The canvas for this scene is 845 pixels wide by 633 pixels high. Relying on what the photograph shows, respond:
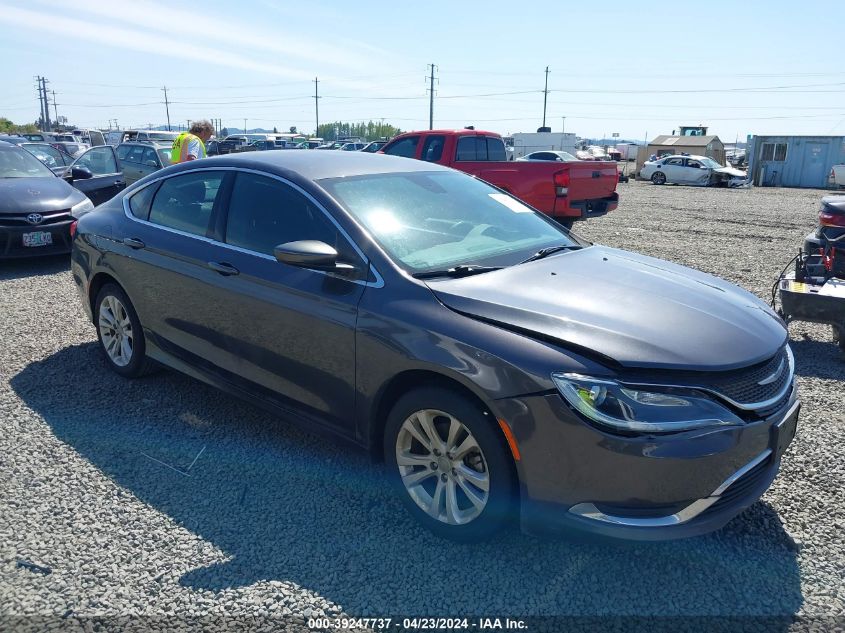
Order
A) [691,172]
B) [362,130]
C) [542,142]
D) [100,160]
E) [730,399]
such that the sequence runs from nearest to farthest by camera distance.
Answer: [730,399] < [100,160] < [691,172] < [542,142] < [362,130]

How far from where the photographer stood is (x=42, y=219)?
320 inches

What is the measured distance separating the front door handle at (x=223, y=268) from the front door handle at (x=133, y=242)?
864 mm

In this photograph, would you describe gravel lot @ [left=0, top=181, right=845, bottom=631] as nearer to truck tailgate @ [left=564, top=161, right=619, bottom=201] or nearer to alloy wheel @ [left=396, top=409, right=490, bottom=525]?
alloy wheel @ [left=396, top=409, right=490, bottom=525]

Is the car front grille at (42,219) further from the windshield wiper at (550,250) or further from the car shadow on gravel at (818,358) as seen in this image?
the car shadow on gravel at (818,358)

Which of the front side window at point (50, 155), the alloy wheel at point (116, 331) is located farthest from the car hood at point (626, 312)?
the front side window at point (50, 155)

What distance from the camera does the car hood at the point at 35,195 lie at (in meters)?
8.05

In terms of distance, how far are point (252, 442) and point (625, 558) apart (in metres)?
2.20

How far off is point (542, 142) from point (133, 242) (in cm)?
4249

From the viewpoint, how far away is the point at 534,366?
8.22ft

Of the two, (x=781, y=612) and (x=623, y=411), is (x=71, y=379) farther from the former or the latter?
(x=781, y=612)

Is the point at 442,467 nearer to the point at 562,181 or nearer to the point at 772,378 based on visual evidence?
the point at 772,378

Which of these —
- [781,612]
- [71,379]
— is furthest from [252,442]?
[781,612]

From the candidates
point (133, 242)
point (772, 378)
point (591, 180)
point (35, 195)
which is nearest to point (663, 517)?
point (772, 378)

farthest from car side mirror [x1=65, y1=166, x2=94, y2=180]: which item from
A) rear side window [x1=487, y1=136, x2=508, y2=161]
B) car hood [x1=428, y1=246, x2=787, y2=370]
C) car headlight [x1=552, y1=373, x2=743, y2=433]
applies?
car headlight [x1=552, y1=373, x2=743, y2=433]
